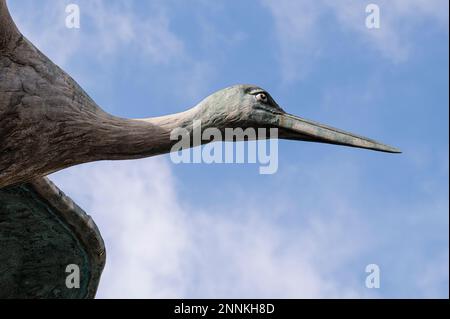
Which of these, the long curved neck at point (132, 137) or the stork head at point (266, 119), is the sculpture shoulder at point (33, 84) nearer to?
the long curved neck at point (132, 137)

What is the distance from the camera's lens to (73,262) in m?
8.00

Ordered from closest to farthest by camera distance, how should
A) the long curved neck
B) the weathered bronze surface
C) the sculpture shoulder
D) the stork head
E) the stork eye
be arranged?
the sculpture shoulder
the long curved neck
the stork head
the stork eye
the weathered bronze surface

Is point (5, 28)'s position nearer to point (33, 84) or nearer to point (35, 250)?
point (33, 84)

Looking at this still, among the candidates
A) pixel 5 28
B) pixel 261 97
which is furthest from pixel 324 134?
pixel 5 28

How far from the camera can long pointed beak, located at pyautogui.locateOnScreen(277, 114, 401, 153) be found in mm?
7207

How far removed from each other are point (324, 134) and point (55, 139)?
2.13 metres

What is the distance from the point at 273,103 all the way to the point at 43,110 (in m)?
1.91

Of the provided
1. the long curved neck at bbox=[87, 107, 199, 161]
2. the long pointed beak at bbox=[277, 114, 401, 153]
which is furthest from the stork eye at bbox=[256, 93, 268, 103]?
the long curved neck at bbox=[87, 107, 199, 161]

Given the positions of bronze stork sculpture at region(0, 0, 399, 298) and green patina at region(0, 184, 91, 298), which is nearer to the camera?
bronze stork sculpture at region(0, 0, 399, 298)

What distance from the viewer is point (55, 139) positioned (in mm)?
6461

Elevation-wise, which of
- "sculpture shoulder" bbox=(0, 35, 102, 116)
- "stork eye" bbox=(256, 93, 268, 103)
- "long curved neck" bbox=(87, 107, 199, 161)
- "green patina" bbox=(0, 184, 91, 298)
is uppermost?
"stork eye" bbox=(256, 93, 268, 103)

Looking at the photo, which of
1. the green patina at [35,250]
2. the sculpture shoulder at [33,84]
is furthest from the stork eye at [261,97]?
the green patina at [35,250]

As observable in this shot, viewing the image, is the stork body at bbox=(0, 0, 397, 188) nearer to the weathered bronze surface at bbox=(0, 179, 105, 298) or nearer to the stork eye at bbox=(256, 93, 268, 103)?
the stork eye at bbox=(256, 93, 268, 103)
